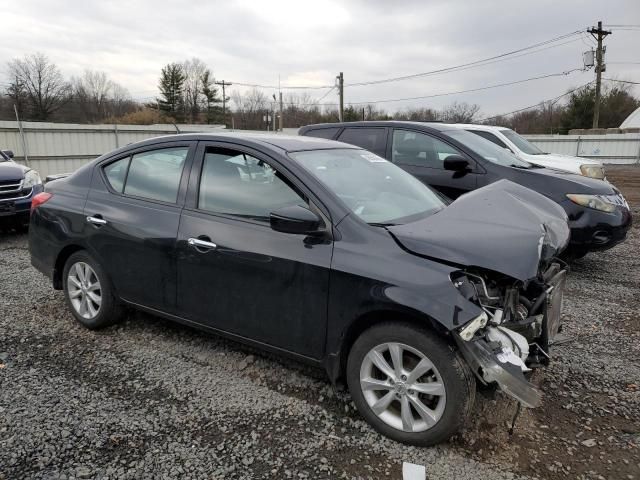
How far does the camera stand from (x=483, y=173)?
225 inches

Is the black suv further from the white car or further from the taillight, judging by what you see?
the taillight

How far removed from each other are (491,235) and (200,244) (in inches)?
72.4

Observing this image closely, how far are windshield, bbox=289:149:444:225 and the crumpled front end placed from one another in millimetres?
697

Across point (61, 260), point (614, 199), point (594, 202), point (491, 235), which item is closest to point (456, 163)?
point (594, 202)

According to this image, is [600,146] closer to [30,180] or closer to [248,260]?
[30,180]

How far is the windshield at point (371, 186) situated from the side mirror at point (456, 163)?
6.60ft

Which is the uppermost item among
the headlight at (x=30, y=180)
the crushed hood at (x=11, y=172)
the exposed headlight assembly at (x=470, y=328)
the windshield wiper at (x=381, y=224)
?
the windshield wiper at (x=381, y=224)

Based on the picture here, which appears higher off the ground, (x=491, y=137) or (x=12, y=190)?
(x=491, y=137)

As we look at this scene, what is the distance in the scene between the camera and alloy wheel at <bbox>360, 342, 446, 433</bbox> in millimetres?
2514

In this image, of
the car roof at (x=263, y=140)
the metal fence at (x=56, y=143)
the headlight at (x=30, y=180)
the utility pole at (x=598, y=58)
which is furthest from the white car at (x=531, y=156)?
the utility pole at (x=598, y=58)

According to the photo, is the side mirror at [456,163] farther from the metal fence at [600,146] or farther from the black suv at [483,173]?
the metal fence at [600,146]

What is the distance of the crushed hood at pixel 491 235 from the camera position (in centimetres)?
251

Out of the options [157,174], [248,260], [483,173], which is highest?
[157,174]

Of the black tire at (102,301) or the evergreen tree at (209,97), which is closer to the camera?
the black tire at (102,301)
